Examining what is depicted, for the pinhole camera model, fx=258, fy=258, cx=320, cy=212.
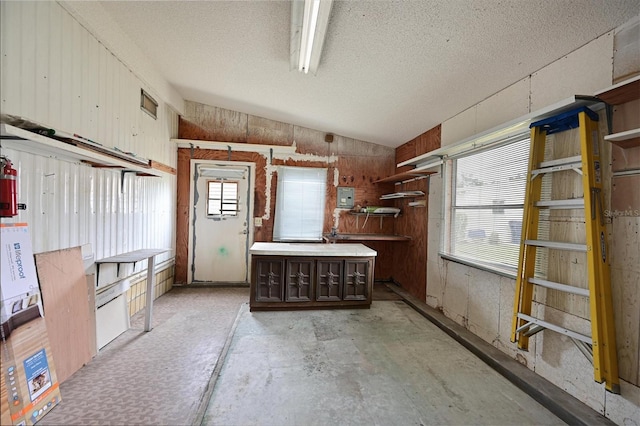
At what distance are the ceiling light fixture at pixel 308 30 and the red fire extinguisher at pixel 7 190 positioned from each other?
2146 mm

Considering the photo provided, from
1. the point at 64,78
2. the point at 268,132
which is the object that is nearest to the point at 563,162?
the point at 64,78

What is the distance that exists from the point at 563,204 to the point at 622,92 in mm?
743

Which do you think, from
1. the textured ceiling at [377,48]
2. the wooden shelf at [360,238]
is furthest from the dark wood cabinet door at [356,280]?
the textured ceiling at [377,48]

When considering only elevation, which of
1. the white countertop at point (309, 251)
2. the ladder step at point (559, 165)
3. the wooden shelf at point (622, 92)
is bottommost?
the white countertop at point (309, 251)

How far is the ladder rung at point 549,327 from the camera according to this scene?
1.70 meters

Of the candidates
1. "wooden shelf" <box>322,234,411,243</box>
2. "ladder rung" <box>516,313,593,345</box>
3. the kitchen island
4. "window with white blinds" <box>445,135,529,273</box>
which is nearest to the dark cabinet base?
the kitchen island

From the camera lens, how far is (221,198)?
467cm

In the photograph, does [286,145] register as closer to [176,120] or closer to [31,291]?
[176,120]

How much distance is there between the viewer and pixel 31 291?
1.75 meters

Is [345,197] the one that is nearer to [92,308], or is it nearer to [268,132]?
[268,132]

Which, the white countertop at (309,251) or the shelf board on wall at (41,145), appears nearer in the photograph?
the shelf board on wall at (41,145)

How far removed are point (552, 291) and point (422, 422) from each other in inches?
56.5

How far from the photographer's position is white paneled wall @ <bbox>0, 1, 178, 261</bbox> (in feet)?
5.80

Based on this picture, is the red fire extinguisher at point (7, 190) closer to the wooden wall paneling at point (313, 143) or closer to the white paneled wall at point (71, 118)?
the white paneled wall at point (71, 118)
